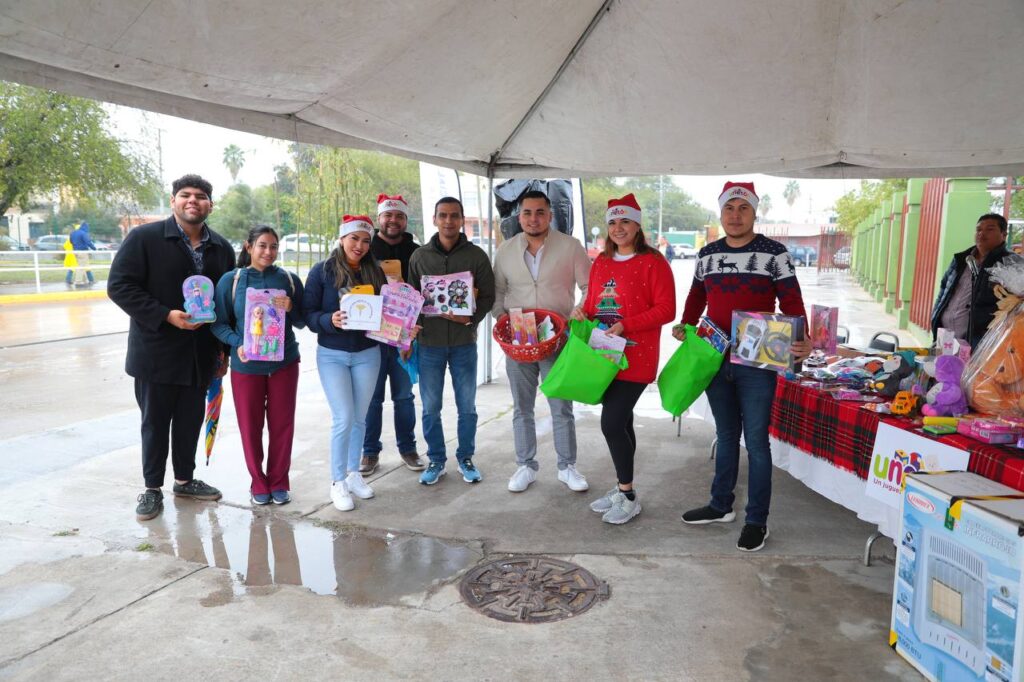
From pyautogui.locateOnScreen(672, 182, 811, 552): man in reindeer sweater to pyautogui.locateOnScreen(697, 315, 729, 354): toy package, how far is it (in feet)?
0.20

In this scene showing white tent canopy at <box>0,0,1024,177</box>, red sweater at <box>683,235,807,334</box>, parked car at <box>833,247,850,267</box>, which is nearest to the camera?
white tent canopy at <box>0,0,1024,177</box>

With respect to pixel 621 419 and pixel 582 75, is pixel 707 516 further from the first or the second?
pixel 582 75

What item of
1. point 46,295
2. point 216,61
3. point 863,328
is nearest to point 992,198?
point 863,328

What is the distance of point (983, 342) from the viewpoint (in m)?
3.28

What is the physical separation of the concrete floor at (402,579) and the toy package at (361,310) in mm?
1239

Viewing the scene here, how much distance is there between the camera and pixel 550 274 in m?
4.70

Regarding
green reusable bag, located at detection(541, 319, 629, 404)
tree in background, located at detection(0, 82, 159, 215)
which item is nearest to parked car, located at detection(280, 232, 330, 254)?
tree in background, located at detection(0, 82, 159, 215)

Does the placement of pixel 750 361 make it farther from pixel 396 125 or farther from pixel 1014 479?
pixel 396 125

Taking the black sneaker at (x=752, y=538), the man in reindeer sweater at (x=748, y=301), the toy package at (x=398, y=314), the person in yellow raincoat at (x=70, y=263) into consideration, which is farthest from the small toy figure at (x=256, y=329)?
A: the person in yellow raincoat at (x=70, y=263)

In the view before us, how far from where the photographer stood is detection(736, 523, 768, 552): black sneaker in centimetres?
393

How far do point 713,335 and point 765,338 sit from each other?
0.30 metres

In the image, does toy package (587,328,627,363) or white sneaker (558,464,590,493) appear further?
white sneaker (558,464,590,493)

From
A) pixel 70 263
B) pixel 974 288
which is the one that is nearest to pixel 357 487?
pixel 974 288

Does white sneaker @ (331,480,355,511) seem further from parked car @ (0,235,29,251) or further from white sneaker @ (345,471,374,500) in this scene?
parked car @ (0,235,29,251)
